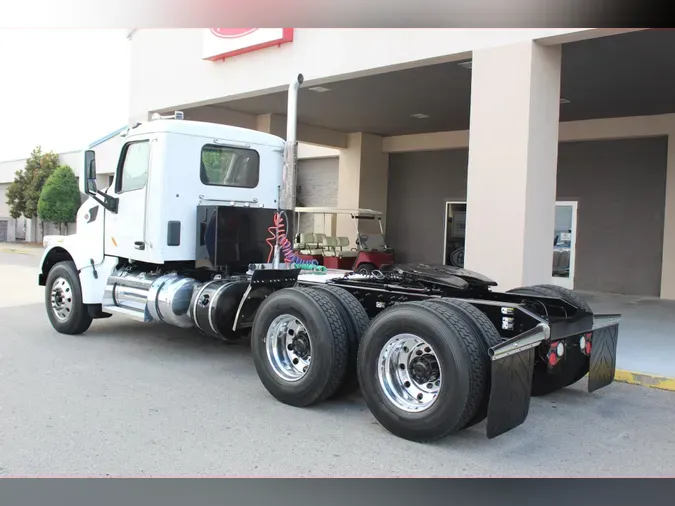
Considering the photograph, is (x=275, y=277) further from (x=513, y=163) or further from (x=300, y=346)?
(x=513, y=163)

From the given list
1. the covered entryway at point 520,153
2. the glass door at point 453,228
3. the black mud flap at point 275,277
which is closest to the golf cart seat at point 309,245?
the covered entryway at point 520,153

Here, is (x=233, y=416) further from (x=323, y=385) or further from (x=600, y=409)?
(x=600, y=409)

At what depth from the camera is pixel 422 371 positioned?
4.82 metres

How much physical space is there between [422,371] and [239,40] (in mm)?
9602

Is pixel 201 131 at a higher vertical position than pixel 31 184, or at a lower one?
lower

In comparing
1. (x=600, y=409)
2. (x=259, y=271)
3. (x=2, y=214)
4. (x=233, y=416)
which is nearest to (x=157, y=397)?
(x=233, y=416)

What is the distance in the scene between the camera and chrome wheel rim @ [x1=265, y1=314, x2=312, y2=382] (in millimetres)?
5676

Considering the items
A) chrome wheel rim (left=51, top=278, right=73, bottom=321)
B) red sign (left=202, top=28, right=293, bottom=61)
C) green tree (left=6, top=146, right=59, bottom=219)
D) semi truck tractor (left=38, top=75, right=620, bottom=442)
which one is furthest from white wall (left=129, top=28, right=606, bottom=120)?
green tree (left=6, top=146, right=59, bottom=219)

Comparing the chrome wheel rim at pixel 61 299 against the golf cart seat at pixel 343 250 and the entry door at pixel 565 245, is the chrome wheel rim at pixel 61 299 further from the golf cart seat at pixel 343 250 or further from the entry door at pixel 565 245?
the entry door at pixel 565 245

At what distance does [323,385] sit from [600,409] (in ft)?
8.67

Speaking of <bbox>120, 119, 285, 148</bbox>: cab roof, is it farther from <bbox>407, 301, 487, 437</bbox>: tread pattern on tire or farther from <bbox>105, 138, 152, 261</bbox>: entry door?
<bbox>407, 301, 487, 437</bbox>: tread pattern on tire

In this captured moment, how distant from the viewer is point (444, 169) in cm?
1944

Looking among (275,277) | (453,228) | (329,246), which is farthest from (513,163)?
(453,228)

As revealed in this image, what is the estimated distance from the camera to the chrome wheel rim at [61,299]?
8398mm
